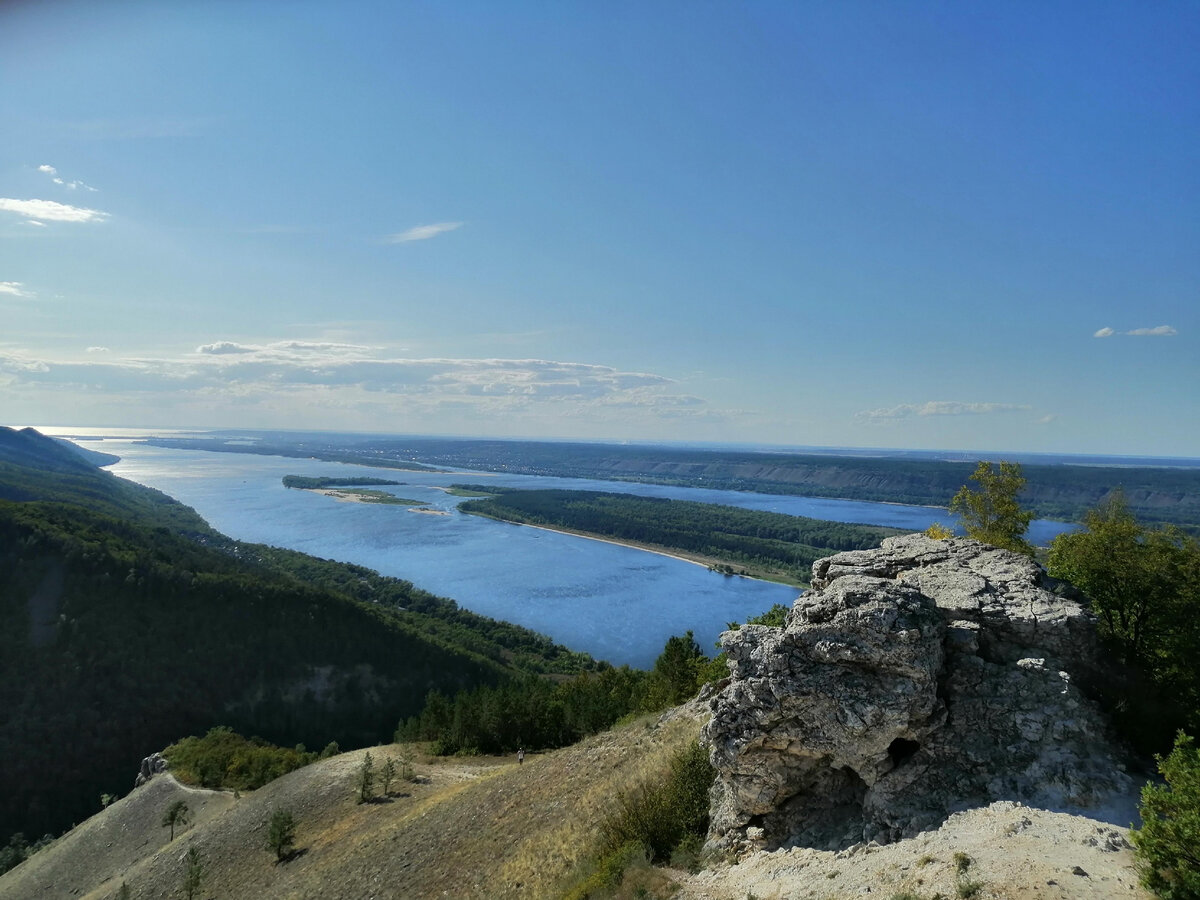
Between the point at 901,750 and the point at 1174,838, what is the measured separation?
4.07 meters

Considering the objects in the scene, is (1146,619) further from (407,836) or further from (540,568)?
(540,568)

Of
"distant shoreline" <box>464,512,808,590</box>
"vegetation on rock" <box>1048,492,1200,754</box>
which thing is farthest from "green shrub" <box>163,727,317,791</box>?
"distant shoreline" <box>464,512,808,590</box>

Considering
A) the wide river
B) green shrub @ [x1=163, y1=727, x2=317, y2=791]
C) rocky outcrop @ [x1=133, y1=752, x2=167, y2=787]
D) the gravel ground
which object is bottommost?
the wide river

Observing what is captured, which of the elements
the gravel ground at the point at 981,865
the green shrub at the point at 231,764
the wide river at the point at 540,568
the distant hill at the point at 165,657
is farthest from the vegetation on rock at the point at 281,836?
the wide river at the point at 540,568

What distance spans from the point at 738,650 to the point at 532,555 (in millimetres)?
111682

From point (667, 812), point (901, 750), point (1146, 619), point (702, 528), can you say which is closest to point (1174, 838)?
point (901, 750)

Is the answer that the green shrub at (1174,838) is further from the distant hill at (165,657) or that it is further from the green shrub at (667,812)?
the distant hill at (165,657)

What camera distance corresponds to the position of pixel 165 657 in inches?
2258

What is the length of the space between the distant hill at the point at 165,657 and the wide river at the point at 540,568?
9437 millimetres

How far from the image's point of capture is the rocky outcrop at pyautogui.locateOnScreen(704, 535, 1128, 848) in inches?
362

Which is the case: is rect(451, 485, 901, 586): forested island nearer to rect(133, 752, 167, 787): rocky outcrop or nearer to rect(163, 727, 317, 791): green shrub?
rect(163, 727, 317, 791): green shrub

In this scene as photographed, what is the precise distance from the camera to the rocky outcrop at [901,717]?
919cm

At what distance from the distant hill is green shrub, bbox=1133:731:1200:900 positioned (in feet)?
197

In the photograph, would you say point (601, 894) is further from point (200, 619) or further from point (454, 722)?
point (200, 619)
